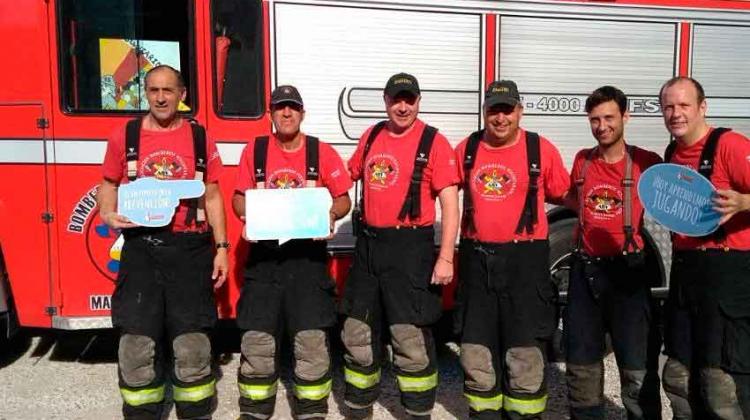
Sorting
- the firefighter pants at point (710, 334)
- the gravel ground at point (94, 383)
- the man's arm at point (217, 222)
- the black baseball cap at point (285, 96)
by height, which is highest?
the black baseball cap at point (285, 96)

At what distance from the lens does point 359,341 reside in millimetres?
3398

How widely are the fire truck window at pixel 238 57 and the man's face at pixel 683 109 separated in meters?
2.35

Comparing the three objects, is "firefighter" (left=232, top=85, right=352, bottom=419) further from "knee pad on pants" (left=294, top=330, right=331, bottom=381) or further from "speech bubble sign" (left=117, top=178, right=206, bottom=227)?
"speech bubble sign" (left=117, top=178, right=206, bottom=227)

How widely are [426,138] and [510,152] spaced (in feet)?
1.43

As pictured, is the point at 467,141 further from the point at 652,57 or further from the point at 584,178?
the point at 652,57

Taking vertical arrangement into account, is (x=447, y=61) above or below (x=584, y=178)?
above

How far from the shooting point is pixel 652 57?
14.7ft

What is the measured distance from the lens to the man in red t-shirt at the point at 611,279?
121 inches

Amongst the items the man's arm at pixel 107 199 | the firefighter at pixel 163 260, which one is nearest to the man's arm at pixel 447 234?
the firefighter at pixel 163 260

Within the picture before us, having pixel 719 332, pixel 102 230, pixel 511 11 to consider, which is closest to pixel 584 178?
pixel 719 332

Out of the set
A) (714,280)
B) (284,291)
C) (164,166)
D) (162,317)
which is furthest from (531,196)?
(162,317)

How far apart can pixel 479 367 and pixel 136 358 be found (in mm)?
1753

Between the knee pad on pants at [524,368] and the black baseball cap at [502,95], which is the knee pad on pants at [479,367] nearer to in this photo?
the knee pad on pants at [524,368]

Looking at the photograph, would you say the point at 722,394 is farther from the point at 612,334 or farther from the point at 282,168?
the point at 282,168
